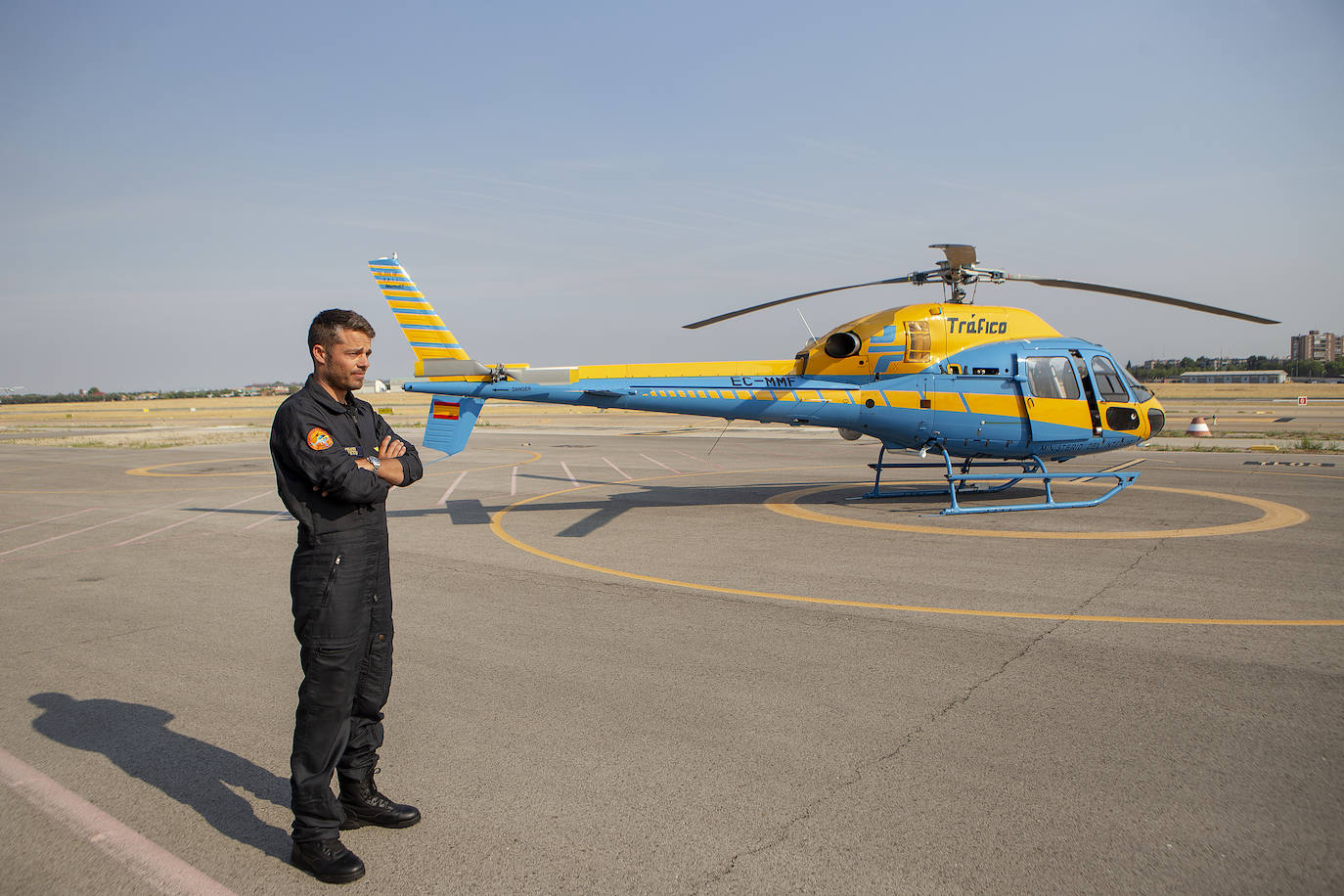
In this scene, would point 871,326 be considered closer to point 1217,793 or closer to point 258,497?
point 1217,793

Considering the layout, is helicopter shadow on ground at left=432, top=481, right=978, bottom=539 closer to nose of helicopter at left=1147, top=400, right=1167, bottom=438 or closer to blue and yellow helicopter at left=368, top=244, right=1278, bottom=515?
blue and yellow helicopter at left=368, top=244, right=1278, bottom=515

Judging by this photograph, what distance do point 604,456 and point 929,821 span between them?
894 inches

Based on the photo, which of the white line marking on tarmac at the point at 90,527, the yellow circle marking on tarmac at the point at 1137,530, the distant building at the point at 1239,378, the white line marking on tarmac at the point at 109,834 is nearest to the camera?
the white line marking on tarmac at the point at 109,834

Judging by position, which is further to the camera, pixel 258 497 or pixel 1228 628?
pixel 258 497

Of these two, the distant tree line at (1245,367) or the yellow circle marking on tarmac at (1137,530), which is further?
the distant tree line at (1245,367)

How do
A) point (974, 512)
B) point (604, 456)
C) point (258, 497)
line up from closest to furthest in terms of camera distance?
point (974, 512) < point (258, 497) < point (604, 456)

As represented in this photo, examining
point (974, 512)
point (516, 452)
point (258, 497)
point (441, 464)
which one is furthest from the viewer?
point (516, 452)

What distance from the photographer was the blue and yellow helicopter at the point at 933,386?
45.9 feet

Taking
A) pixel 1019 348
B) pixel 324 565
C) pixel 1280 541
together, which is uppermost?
pixel 1019 348

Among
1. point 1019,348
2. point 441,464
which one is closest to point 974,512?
point 1019,348

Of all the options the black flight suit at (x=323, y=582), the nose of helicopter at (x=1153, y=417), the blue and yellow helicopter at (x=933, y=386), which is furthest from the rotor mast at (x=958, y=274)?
the black flight suit at (x=323, y=582)

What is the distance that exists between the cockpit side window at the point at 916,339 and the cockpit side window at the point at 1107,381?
11.0 feet

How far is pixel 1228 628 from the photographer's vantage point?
7.08 metres

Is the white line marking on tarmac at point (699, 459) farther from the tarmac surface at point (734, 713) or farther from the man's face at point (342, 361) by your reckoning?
the man's face at point (342, 361)
